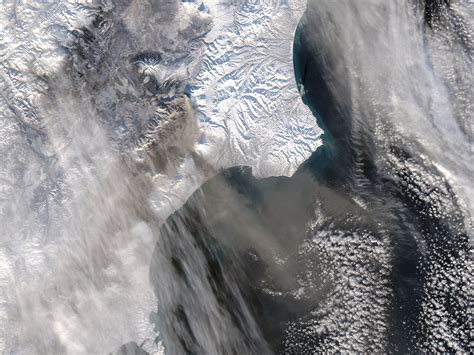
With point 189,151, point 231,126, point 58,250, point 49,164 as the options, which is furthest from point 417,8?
point 58,250

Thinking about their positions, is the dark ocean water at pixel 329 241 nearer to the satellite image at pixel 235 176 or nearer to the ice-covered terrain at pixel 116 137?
the satellite image at pixel 235 176

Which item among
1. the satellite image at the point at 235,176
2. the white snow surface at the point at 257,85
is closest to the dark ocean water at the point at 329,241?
the satellite image at the point at 235,176

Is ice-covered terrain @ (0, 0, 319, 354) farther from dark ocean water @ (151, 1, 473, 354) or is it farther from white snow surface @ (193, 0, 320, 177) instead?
dark ocean water @ (151, 1, 473, 354)

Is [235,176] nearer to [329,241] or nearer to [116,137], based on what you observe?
[329,241]

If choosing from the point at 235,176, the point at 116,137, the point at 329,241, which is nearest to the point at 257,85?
the point at 235,176

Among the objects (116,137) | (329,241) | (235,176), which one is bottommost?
(329,241)

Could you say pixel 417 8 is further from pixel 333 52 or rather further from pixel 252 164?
pixel 252 164
